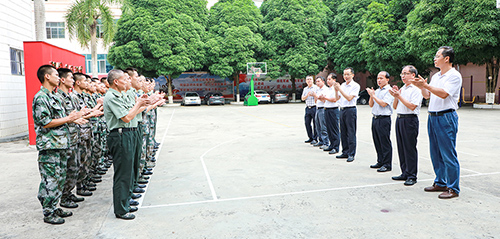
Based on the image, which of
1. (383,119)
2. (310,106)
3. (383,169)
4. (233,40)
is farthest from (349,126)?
(233,40)

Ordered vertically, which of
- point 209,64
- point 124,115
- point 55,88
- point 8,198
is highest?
point 209,64

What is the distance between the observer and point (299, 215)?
12.9ft

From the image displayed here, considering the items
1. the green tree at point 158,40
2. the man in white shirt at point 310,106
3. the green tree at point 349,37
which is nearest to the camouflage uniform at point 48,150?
the man in white shirt at point 310,106

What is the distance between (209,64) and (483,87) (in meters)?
22.4

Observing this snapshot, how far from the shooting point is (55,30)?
3166cm

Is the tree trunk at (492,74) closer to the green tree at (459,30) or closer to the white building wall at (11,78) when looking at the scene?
the green tree at (459,30)

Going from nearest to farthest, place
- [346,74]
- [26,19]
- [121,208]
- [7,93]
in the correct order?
1. [121,208]
2. [346,74]
3. [7,93]
4. [26,19]

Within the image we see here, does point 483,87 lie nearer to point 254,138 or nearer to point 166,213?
point 254,138

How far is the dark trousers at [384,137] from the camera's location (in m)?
5.79

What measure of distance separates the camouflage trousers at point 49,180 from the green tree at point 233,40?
24.4m

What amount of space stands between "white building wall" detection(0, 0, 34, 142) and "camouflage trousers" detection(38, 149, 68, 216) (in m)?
8.54

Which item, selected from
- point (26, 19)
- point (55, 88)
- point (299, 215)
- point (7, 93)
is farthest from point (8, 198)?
point (26, 19)

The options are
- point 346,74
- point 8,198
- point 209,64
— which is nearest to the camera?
point 8,198

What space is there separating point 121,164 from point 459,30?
1884 cm
